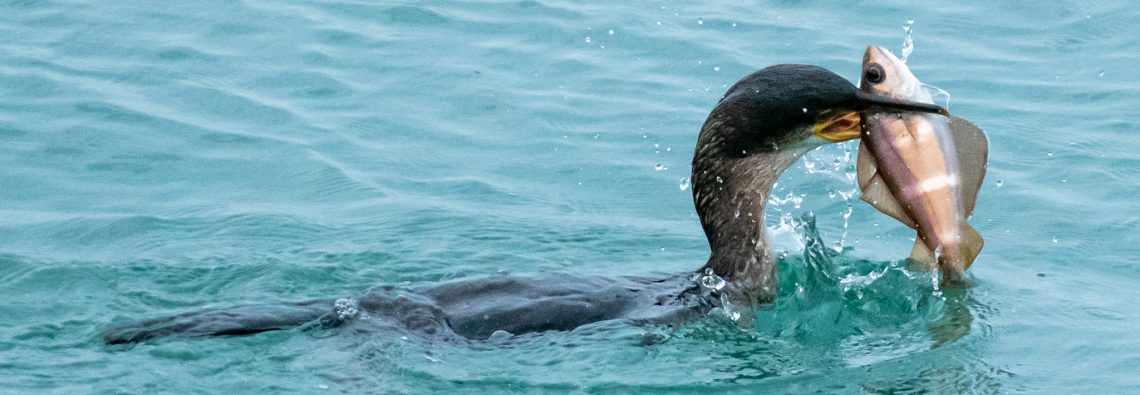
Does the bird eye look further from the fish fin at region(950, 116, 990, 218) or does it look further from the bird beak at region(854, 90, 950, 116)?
the fish fin at region(950, 116, 990, 218)

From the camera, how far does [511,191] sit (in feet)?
29.6

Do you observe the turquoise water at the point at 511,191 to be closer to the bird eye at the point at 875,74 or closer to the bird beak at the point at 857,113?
the bird beak at the point at 857,113

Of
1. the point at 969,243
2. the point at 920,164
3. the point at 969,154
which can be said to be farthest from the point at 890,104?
the point at 969,243

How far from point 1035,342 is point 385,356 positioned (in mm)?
2696

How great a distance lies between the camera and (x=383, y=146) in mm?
9734

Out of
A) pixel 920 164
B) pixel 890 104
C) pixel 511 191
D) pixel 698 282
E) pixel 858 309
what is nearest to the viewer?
pixel 890 104

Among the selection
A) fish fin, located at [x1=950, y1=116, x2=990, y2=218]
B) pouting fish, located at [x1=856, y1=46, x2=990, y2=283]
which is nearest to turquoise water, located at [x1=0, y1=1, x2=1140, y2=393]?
pouting fish, located at [x1=856, y1=46, x2=990, y2=283]

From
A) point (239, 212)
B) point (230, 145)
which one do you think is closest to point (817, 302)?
point (239, 212)

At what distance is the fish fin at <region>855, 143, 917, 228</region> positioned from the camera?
269 inches

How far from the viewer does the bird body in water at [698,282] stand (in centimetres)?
633

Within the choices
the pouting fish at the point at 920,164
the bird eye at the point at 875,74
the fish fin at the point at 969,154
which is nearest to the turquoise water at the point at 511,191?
the pouting fish at the point at 920,164

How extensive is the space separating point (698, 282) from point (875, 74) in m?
1.15

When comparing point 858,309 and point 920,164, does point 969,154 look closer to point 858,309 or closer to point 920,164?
point 920,164

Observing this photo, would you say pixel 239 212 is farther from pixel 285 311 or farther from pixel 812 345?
pixel 812 345
